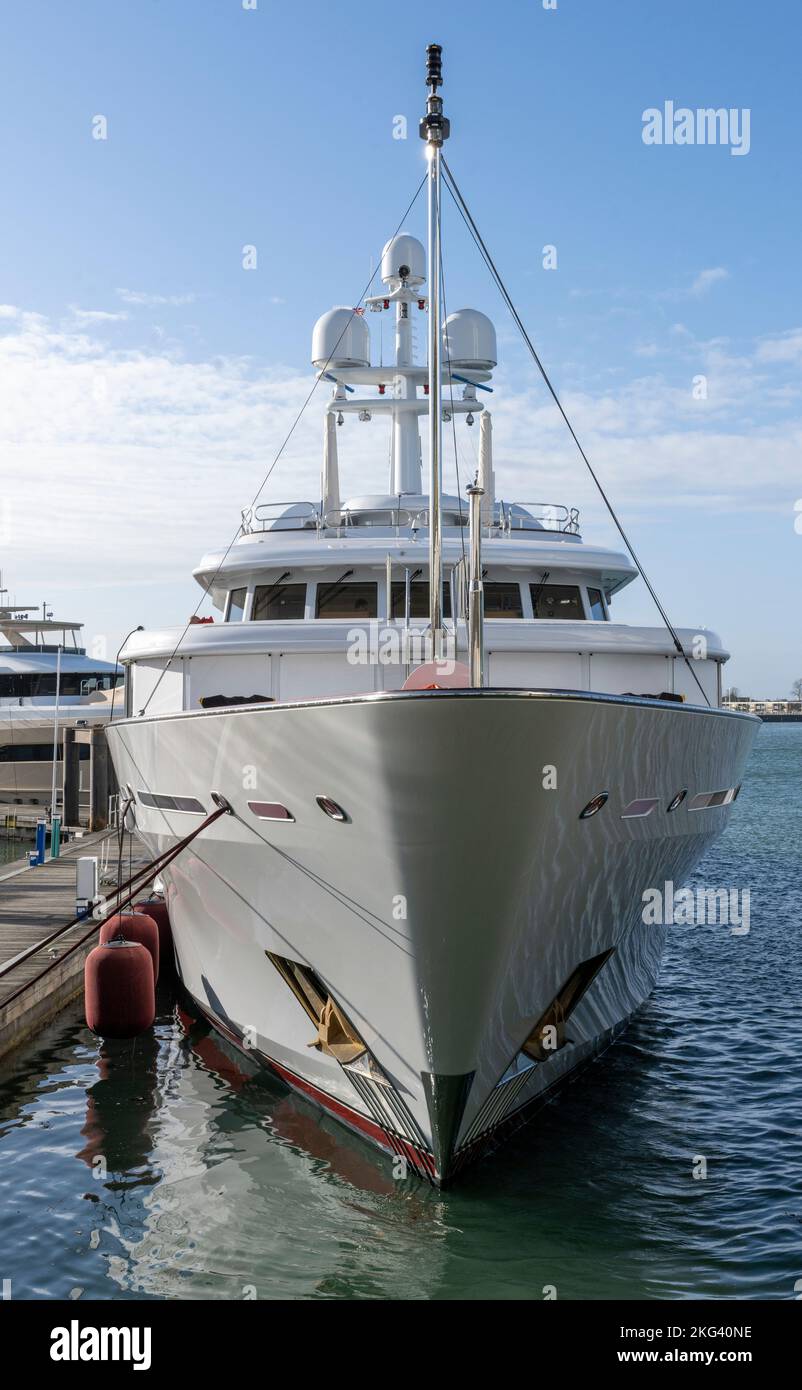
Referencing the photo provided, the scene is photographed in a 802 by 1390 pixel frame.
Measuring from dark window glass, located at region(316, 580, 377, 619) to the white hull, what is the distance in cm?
259

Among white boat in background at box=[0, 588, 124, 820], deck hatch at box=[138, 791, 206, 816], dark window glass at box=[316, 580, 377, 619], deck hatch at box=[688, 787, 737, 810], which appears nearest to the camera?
deck hatch at box=[138, 791, 206, 816]

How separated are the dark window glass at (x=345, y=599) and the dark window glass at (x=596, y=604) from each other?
8.33ft

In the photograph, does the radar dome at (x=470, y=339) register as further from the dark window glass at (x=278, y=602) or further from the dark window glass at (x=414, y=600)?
the dark window glass at (x=278, y=602)

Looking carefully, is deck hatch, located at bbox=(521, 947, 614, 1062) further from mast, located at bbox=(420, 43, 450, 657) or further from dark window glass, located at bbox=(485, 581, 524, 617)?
dark window glass, located at bbox=(485, 581, 524, 617)

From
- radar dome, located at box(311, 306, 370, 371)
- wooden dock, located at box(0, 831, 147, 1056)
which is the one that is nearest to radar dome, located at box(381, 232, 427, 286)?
radar dome, located at box(311, 306, 370, 371)

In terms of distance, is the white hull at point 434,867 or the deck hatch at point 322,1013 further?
the deck hatch at point 322,1013

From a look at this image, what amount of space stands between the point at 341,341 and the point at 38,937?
8761 mm

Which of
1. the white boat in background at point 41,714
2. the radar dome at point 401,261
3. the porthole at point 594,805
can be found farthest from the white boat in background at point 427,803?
the white boat in background at point 41,714

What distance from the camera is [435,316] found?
7402mm

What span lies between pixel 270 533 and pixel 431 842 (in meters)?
7.48

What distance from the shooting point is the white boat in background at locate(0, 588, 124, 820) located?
34.7 metres

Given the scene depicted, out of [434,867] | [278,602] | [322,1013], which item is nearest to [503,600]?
[278,602]

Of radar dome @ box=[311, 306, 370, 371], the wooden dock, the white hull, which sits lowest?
the wooden dock

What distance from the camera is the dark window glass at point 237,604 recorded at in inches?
470
